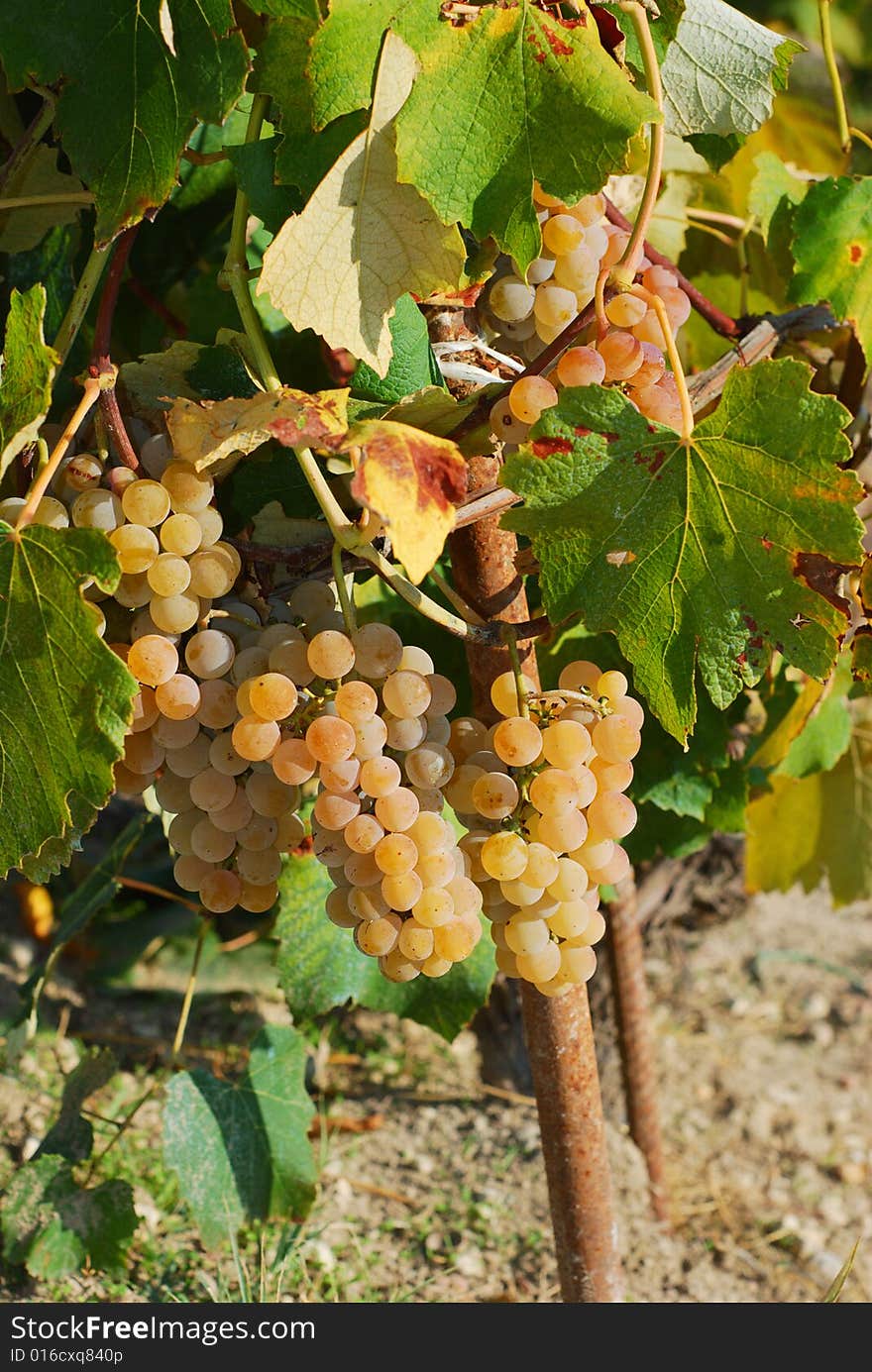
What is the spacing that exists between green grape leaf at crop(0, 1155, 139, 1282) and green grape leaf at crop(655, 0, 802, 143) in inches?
39.6

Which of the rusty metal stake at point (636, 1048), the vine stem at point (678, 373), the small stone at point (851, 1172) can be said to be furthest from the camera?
the small stone at point (851, 1172)

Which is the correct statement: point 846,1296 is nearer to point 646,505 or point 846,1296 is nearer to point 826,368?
point 826,368

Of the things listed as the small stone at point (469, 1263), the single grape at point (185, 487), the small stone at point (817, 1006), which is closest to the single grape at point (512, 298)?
the single grape at point (185, 487)

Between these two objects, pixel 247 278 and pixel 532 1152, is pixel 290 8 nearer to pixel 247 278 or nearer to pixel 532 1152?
pixel 247 278

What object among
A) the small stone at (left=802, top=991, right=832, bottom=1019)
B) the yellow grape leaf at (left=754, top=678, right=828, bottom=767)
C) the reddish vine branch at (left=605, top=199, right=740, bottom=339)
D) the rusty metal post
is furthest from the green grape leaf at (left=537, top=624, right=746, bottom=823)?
the small stone at (left=802, top=991, right=832, bottom=1019)

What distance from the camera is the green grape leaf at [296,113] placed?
2.09ft

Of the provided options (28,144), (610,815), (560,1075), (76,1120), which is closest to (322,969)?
(560,1075)

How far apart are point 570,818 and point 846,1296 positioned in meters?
1.01

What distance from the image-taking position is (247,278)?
2.30ft

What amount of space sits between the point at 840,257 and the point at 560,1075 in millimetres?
656

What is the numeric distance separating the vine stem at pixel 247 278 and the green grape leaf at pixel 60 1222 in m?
0.82

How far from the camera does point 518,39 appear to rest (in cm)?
63

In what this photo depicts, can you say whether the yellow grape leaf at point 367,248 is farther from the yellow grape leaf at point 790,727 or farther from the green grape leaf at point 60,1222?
the green grape leaf at point 60,1222
